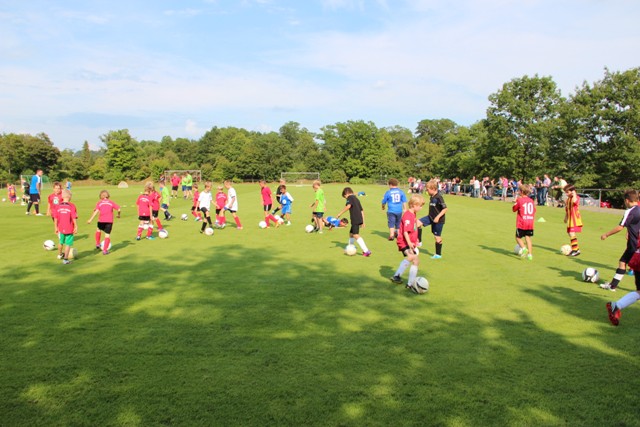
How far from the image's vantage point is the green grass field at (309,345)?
4.13 meters

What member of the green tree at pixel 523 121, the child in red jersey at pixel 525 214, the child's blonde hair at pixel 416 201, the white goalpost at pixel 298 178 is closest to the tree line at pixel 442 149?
the green tree at pixel 523 121

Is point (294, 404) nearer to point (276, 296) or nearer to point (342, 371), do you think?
point (342, 371)

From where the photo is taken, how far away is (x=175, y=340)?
18.9 feet

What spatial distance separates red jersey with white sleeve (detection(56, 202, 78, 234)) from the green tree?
54683 millimetres

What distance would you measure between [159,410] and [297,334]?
7.33ft

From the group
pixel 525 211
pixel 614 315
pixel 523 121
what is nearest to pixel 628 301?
pixel 614 315

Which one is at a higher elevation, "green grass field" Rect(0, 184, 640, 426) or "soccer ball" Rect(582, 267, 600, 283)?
"soccer ball" Rect(582, 267, 600, 283)

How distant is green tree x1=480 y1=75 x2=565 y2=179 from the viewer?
55.1 meters

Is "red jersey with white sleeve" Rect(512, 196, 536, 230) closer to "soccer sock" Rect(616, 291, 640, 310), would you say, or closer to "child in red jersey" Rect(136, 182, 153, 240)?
"soccer sock" Rect(616, 291, 640, 310)

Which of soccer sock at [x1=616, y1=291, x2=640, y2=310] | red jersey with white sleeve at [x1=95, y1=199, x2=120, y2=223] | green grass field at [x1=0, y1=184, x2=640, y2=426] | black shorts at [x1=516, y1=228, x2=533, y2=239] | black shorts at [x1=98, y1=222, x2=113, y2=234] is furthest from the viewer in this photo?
black shorts at [x1=98, y1=222, x2=113, y2=234]

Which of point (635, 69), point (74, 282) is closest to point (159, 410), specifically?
point (74, 282)

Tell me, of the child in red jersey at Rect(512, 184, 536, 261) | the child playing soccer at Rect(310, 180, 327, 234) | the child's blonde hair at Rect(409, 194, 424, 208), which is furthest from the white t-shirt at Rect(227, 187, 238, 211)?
the child in red jersey at Rect(512, 184, 536, 261)

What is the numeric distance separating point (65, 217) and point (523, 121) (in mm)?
57290

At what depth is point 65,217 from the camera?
1036 centimetres
